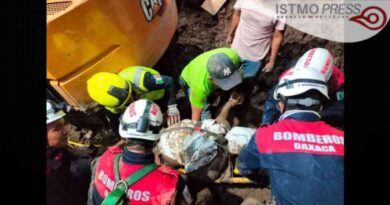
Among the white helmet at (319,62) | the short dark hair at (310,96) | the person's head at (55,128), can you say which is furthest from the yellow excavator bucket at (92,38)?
the short dark hair at (310,96)

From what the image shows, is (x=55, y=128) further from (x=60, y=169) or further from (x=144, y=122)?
(x=144, y=122)

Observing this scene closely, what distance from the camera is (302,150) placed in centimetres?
295

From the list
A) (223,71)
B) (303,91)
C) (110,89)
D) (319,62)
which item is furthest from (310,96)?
(110,89)

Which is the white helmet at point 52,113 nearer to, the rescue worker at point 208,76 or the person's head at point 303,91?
the rescue worker at point 208,76

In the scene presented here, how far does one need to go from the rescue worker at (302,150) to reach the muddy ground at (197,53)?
1.63m

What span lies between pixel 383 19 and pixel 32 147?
2.61 meters

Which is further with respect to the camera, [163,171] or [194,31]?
[194,31]

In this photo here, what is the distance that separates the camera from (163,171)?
294 cm

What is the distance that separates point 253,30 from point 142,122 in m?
1.79

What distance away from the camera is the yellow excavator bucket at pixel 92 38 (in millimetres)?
3602

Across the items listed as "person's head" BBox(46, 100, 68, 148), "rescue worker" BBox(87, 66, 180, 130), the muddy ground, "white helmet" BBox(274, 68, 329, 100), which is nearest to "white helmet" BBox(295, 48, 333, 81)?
"white helmet" BBox(274, 68, 329, 100)

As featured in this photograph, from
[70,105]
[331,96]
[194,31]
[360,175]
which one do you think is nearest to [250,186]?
[331,96]

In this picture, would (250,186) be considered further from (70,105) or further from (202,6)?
(202,6)

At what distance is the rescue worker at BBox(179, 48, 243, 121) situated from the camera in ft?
12.6
